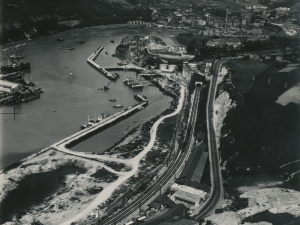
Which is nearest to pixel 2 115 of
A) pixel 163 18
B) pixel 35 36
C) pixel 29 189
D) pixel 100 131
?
pixel 100 131

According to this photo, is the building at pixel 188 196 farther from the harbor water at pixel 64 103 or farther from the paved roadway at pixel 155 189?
the harbor water at pixel 64 103

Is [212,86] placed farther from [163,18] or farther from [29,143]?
[163,18]

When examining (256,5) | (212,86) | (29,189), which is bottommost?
(29,189)

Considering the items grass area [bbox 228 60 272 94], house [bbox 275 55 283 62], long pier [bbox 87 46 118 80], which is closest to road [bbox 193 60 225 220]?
grass area [bbox 228 60 272 94]

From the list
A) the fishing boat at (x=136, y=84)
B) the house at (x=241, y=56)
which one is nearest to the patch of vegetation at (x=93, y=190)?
the fishing boat at (x=136, y=84)

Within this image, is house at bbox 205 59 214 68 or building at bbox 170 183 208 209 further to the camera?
house at bbox 205 59 214 68

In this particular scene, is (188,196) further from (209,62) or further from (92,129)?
(209,62)

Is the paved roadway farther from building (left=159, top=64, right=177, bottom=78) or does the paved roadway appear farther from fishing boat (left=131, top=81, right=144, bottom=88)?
building (left=159, top=64, right=177, bottom=78)

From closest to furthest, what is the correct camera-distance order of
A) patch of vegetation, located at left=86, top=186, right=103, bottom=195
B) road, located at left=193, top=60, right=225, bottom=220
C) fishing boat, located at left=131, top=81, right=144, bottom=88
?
road, located at left=193, top=60, right=225, bottom=220, patch of vegetation, located at left=86, top=186, right=103, bottom=195, fishing boat, located at left=131, top=81, right=144, bottom=88
